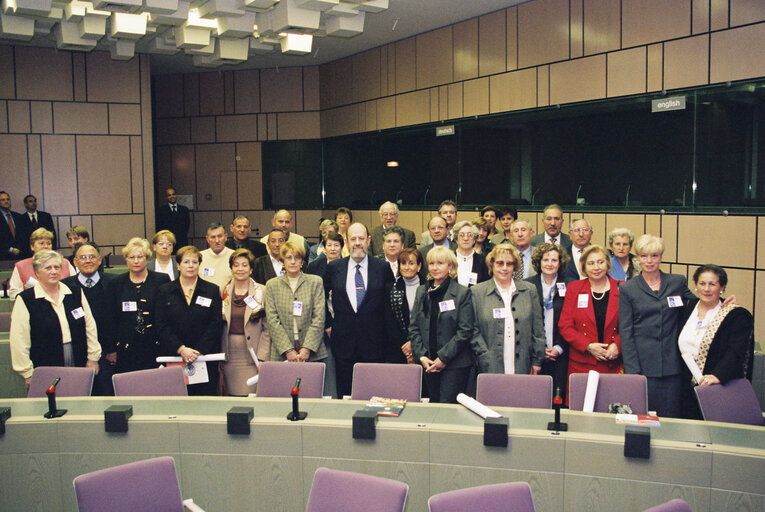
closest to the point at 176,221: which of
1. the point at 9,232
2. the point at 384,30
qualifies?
the point at 9,232

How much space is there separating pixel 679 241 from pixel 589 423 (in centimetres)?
401

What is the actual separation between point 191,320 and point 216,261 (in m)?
1.12

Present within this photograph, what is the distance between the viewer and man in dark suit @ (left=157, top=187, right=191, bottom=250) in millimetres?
11117

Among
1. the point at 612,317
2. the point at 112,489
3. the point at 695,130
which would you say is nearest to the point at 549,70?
the point at 695,130

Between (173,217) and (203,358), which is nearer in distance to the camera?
(203,358)

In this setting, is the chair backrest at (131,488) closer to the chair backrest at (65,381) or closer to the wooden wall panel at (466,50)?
the chair backrest at (65,381)

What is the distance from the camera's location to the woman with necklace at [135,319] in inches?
176

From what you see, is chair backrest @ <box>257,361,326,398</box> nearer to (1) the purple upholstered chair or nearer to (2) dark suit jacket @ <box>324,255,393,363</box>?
(2) dark suit jacket @ <box>324,255,393,363</box>

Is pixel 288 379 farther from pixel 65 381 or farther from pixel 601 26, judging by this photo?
pixel 601 26

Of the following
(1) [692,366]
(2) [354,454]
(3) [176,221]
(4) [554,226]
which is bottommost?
(2) [354,454]

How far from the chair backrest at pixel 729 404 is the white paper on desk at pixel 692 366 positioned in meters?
0.30

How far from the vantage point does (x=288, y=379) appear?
12.4 feet

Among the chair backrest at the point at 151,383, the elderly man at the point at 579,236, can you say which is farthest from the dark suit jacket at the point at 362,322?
the elderly man at the point at 579,236

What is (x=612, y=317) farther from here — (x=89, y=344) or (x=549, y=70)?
(x=549, y=70)
